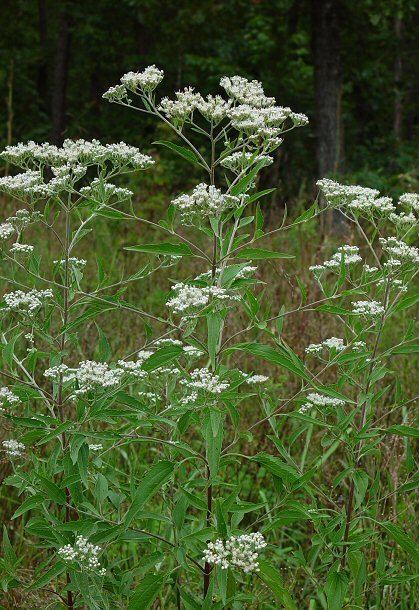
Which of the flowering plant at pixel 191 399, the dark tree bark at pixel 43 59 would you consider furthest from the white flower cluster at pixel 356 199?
the dark tree bark at pixel 43 59

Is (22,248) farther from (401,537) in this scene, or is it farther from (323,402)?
(401,537)

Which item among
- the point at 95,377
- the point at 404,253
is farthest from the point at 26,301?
the point at 404,253

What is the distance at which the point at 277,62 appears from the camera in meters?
16.4

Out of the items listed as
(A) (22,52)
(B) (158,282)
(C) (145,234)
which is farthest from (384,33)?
(A) (22,52)

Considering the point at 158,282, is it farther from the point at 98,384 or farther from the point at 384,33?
the point at 384,33

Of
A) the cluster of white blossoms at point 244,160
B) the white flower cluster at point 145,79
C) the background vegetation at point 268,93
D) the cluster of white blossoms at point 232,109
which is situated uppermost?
the white flower cluster at point 145,79

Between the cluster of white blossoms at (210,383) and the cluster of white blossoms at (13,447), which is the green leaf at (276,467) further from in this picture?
the cluster of white blossoms at (13,447)

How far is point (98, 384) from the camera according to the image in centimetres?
222

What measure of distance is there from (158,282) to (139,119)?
43.9 feet

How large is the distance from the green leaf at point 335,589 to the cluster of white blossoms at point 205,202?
1161 mm

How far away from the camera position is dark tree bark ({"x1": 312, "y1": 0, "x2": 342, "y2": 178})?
11.8 m

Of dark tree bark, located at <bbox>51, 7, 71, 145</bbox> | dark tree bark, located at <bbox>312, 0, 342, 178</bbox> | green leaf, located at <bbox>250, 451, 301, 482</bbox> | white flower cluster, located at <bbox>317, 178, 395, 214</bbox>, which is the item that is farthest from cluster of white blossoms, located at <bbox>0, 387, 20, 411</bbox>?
dark tree bark, located at <bbox>51, 7, 71, 145</bbox>

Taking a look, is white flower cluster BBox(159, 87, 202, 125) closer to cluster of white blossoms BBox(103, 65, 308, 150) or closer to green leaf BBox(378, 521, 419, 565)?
cluster of white blossoms BBox(103, 65, 308, 150)

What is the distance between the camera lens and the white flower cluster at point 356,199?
257 cm
